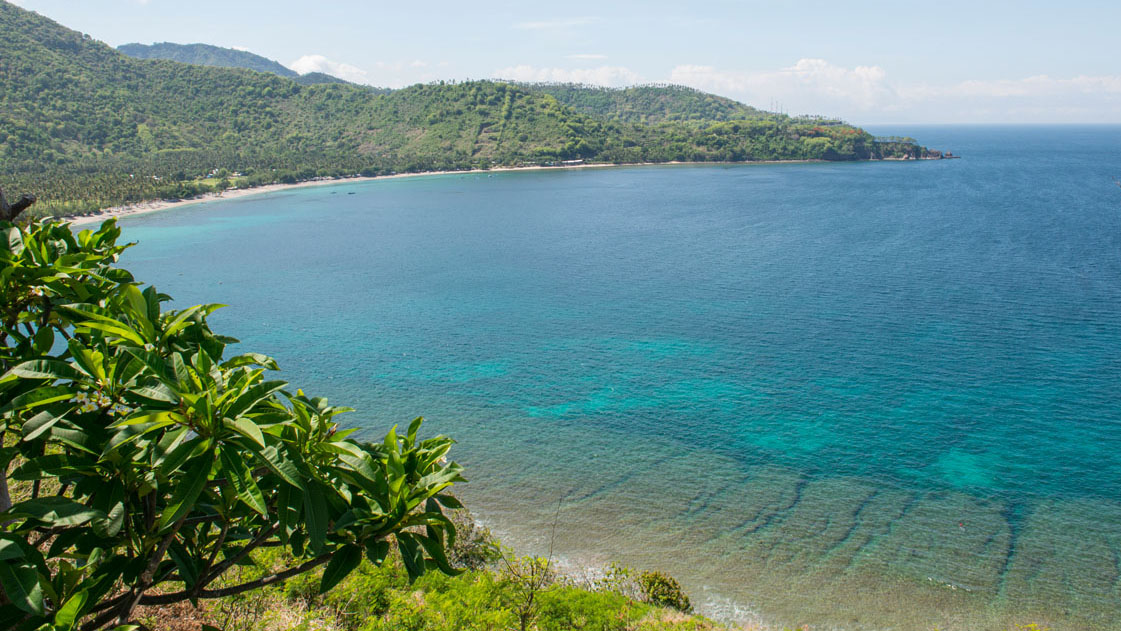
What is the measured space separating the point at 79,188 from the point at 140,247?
29791 millimetres

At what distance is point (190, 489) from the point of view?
430cm

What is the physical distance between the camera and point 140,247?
229 feet

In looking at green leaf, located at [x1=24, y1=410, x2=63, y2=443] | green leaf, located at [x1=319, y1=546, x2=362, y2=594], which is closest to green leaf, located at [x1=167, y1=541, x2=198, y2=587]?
green leaf, located at [x1=319, y1=546, x2=362, y2=594]

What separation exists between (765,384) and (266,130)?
173 metres

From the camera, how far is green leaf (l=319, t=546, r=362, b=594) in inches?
198

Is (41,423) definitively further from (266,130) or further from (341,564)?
(266,130)

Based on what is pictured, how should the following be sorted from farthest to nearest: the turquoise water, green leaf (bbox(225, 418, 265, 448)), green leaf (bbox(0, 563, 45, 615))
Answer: the turquoise water < green leaf (bbox(0, 563, 45, 615)) < green leaf (bbox(225, 418, 265, 448))

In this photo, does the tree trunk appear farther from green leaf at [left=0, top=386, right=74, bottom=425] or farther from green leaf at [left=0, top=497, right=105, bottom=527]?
green leaf at [left=0, top=497, right=105, bottom=527]

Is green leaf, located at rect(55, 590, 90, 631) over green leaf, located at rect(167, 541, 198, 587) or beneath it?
over

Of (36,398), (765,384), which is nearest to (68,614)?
(36,398)

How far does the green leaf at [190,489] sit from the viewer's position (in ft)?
14.1

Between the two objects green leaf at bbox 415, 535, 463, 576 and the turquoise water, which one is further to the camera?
the turquoise water

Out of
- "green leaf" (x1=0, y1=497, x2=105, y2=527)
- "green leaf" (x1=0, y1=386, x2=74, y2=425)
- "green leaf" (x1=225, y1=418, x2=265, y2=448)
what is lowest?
"green leaf" (x1=0, y1=497, x2=105, y2=527)

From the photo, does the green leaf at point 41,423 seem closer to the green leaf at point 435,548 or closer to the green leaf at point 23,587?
the green leaf at point 23,587
